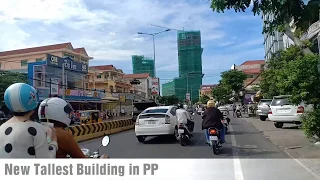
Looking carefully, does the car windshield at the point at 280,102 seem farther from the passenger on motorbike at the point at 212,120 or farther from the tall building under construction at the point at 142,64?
the tall building under construction at the point at 142,64

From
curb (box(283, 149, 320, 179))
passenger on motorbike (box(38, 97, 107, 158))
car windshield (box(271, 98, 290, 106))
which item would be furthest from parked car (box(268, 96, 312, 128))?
passenger on motorbike (box(38, 97, 107, 158))

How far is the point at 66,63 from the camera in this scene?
38875 millimetres

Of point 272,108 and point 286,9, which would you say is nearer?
point 286,9

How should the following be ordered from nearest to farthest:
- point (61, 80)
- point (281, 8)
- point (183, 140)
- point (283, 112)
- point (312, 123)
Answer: point (281, 8)
point (312, 123)
point (183, 140)
point (283, 112)
point (61, 80)

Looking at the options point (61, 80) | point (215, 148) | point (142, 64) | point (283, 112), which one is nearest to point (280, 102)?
point (283, 112)

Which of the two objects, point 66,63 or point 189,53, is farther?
point 66,63

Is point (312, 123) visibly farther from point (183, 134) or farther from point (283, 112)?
point (283, 112)

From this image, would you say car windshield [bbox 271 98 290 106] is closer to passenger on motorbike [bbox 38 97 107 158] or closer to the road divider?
the road divider

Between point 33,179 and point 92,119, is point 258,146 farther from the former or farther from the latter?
point 92,119

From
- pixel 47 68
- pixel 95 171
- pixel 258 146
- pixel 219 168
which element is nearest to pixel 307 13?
pixel 219 168

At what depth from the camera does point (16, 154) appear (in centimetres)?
255

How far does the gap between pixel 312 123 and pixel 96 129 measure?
10.1 metres

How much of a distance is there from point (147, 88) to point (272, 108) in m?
76.7

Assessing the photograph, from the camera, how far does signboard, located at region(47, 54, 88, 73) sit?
35.5m
